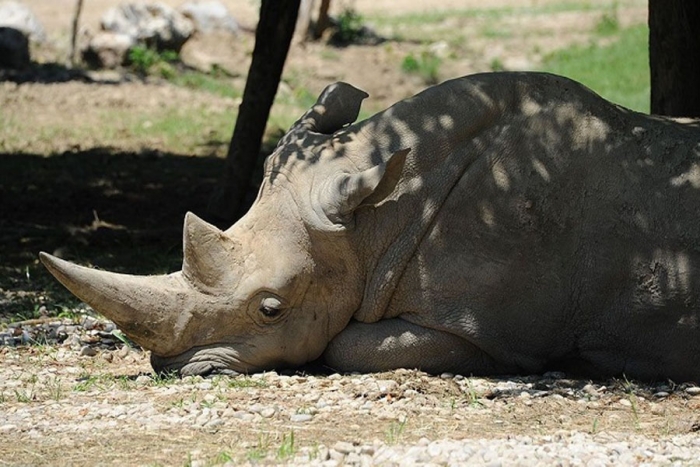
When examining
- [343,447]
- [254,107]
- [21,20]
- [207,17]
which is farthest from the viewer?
[207,17]

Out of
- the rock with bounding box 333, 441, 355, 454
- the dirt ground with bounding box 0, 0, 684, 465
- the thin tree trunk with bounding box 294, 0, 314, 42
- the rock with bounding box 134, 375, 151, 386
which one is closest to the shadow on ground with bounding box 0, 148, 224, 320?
the dirt ground with bounding box 0, 0, 684, 465

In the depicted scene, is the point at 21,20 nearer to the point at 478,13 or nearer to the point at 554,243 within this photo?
the point at 478,13

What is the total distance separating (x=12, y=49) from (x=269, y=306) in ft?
49.0

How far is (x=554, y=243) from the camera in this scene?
25.6 feet

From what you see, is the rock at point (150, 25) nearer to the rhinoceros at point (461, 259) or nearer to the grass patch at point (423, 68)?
the grass patch at point (423, 68)

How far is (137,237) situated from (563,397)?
619cm

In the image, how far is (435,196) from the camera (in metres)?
7.91

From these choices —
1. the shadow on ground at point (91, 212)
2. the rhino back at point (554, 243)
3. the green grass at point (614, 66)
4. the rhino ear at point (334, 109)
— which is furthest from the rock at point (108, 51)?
the rhino back at point (554, 243)

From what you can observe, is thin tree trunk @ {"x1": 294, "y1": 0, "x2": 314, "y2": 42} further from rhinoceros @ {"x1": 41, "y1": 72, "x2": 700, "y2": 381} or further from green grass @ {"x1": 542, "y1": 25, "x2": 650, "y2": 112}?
rhinoceros @ {"x1": 41, "y1": 72, "x2": 700, "y2": 381}

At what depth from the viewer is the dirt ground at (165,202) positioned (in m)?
6.60

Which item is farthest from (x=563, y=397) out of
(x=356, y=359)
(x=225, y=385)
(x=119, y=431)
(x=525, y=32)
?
(x=525, y=32)

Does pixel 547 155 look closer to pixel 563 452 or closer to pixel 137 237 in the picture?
pixel 563 452

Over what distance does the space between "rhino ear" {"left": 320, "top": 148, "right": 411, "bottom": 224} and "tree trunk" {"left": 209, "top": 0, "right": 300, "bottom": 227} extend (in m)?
4.97

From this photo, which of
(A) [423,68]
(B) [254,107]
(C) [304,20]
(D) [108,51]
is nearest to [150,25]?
(D) [108,51]
